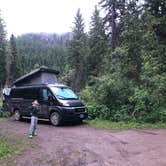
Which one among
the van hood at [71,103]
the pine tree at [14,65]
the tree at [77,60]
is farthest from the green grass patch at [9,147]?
the pine tree at [14,65]

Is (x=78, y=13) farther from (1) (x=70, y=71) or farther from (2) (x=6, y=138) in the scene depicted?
(2) (x=6, y=138)

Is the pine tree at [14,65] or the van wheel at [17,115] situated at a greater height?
the pine tree at [14,65]

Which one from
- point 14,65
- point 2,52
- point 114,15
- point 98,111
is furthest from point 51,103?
point 14,65

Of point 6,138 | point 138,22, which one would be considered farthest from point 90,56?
point 6,138

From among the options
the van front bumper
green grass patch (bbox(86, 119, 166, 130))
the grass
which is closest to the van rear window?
the van front bumper

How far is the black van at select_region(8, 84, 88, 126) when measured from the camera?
19453mm

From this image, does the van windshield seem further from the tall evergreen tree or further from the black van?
the tall evergreen tree

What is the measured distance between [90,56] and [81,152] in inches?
1753

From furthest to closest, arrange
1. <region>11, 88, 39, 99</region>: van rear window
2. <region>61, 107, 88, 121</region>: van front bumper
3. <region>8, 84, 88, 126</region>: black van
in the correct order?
<region>11, 88, 39, 99</region>: van rear window, <region>8, 84, 88, 126</region>: black van, <region>61, 107, 88, 121</region>: van front bumper

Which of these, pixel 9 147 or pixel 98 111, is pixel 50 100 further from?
pixel 9 147

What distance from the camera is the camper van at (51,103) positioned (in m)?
19.5

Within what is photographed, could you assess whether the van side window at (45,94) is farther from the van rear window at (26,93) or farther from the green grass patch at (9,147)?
the green grass patch at (9,147)

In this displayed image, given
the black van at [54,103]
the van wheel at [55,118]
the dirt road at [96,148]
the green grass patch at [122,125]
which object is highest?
the black van at [54,103]

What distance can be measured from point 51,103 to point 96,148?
7.89m
